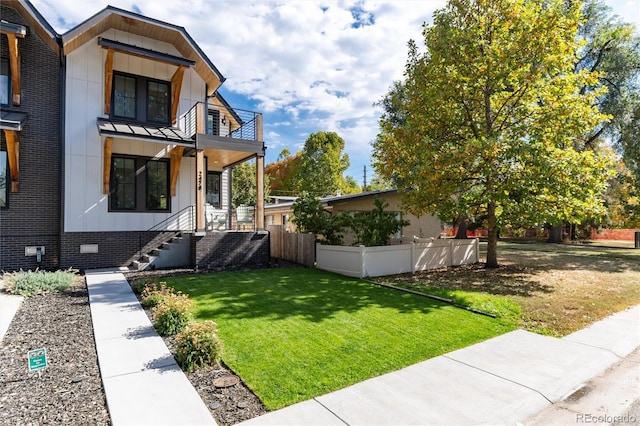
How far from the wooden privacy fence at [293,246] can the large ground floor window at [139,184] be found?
14.9 feet

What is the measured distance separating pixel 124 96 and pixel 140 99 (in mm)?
513

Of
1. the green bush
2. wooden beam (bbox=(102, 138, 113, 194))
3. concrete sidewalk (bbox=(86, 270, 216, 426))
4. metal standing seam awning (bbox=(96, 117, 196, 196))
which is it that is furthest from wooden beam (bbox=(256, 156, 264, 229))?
concrete sidewalk (bbox=(86, 270, 216, 426))

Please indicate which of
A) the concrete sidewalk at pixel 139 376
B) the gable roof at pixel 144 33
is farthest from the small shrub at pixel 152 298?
the gable roof at pixel 144 33

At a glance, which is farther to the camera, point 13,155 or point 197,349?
point 13,155

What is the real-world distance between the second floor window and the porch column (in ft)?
11.2

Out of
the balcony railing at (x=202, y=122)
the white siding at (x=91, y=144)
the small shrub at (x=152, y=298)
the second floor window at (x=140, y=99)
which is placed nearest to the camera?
the small shrub at (x=152, y=298)

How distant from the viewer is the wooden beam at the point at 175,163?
12.9m

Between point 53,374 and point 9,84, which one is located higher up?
point 9,84

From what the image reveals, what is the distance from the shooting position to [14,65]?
10859 millimetres

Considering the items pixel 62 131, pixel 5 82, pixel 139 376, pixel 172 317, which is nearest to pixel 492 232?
pixel 172 317

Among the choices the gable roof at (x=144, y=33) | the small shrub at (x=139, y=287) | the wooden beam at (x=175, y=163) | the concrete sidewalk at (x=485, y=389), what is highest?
the gable roof at (x=144, y=33)

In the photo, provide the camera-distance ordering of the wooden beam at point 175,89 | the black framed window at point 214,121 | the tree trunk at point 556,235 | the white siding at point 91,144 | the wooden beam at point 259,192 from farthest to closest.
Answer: the tree trunk at point 556,235
the black framed window at point 214,121
the wooden beam at point 259,192
the wooden beam at point 175,89
the white siding at point 91,144

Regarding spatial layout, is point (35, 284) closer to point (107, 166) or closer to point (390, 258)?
point (107, 166)

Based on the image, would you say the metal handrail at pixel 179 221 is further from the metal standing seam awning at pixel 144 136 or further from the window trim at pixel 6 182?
the window trim at pixel 6 182
